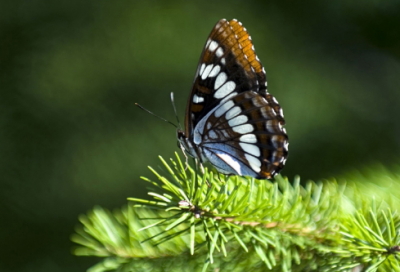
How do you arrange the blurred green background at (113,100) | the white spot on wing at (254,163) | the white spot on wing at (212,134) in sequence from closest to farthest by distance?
1. the white spot on wing at (254,163)
2. the white spot on wing at (212,134)
3. the blurred green background at (113,100)

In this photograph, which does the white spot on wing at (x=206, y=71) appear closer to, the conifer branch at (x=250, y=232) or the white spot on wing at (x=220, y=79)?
the white spot on wing at (x=220, y=79)

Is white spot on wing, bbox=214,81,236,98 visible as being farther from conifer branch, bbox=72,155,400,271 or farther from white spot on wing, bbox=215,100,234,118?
conifer branch, bbox=72,155,400,271

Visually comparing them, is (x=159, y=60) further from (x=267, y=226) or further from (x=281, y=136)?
→ (x=267, y=226)

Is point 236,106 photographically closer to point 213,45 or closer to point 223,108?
point 223,108

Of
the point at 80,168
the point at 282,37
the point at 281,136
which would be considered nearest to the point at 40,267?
the point at 80,168

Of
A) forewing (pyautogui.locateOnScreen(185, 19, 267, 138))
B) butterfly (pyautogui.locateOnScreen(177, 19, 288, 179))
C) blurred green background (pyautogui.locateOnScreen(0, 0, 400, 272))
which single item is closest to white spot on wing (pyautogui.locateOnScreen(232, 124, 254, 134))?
butterfly (pyautogui.locateOnScreen(177, 19, 288, 179))

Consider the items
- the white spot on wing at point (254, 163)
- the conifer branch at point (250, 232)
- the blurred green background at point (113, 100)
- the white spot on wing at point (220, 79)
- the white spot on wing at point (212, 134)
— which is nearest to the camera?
the conifer branch at point (250, 232)

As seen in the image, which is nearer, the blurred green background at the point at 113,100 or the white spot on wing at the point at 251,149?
the white spot on wing at the point at 251,149

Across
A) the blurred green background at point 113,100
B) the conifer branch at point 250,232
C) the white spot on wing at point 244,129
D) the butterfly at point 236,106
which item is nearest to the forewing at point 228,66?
the butterfly at point 236,106

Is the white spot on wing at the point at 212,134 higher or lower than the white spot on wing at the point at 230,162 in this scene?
higher
